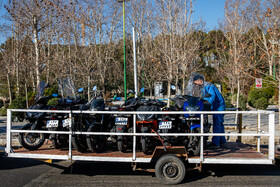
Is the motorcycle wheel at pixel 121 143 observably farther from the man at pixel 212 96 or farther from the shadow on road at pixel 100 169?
the man at pixel 212 96

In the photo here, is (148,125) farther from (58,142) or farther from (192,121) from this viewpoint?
(58,142)

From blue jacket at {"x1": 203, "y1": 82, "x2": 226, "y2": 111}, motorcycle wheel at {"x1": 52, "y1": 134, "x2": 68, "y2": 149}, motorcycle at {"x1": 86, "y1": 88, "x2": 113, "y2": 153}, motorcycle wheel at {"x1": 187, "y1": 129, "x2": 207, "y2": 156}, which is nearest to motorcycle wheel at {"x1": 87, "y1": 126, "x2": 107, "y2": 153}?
motorcycle at {"x1": 86, "y1": 88, "x2": 113, "y2": 153}

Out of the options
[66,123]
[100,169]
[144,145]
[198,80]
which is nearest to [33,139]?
[66,123]

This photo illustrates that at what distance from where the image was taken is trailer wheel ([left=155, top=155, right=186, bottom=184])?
522cm

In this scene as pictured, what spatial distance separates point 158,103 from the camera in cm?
620

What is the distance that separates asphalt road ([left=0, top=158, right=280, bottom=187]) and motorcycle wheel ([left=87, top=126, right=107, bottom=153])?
0.57m

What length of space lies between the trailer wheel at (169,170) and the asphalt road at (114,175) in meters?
0.19

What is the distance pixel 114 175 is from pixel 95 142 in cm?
79

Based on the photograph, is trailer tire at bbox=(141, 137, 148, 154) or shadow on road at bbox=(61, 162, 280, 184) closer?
trailer tire at bbox=(141, 137, 148, 154)

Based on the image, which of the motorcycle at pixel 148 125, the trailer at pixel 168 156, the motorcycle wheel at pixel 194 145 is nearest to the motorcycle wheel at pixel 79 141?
the trailer at pixel 168 156

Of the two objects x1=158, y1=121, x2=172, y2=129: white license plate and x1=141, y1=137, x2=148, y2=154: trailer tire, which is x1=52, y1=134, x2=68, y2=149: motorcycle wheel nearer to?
x1=141, y1=137, x2=148, y2=154: trailer tire

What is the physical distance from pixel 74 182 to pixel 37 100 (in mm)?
2284

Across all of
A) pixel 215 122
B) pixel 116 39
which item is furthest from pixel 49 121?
pixel 116 39

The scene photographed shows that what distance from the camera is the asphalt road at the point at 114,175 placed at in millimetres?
5419
